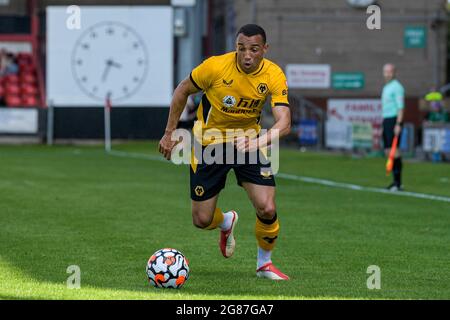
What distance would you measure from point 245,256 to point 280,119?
207 cm

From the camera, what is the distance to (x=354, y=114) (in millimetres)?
35531

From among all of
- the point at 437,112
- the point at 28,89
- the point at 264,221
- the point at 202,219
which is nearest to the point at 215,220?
the point at 202,219

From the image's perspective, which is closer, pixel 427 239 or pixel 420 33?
pixel 427 239

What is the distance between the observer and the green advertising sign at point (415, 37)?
44.2 meters

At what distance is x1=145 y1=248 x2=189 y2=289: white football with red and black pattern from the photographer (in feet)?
31.8

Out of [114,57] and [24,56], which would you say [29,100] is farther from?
[114,57]

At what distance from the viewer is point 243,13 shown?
143ft

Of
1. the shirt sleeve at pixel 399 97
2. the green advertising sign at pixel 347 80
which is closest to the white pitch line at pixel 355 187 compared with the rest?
the shirt sleeve at pixel 399 97

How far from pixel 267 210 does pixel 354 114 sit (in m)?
25.1

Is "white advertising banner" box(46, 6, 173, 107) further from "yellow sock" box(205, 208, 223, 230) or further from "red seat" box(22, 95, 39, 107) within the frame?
"yellow sock" box(205, 208, 223, 230)

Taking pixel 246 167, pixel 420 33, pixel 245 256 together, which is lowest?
pixel 245 256
